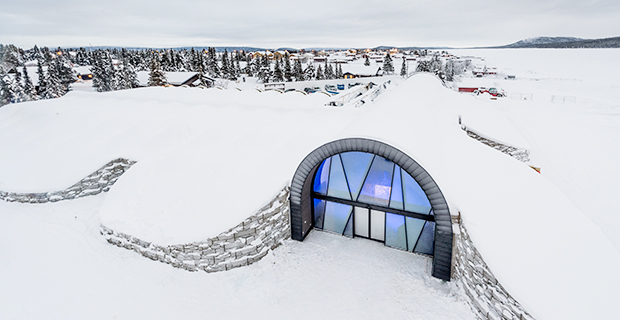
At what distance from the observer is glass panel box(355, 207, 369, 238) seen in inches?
348

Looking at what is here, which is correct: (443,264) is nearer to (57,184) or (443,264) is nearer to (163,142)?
(163,142)

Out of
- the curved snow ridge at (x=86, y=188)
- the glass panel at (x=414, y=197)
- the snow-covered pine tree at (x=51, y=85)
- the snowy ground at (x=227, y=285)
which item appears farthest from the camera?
the snow-covered pine tree at (x=51, y=85)

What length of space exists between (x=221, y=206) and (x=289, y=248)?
2.35 m

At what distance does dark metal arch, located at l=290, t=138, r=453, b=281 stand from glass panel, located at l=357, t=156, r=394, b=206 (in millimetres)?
1007

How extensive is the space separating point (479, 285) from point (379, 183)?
348cm

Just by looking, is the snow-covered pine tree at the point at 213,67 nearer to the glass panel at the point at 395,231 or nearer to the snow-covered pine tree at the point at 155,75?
the snow-covered pine tree at the point at 155,75

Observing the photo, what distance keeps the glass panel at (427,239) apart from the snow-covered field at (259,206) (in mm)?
552

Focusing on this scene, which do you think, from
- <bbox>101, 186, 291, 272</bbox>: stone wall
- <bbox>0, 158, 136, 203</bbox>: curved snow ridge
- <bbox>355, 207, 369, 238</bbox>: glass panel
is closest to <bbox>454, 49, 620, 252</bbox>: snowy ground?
<bbox>355, 207, 369, 238</bbox>: glass panel

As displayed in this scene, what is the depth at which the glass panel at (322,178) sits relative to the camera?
912 cm

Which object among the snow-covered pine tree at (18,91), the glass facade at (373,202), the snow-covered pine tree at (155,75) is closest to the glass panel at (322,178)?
the glass facade at (373,202)

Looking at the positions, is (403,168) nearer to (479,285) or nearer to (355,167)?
(355,167)

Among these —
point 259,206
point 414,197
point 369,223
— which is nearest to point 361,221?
point 369,223

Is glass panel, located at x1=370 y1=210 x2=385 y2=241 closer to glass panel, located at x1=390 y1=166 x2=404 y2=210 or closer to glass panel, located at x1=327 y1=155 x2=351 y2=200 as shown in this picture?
glass panel, located at x1=390 y1=166 x2=404 y2=210

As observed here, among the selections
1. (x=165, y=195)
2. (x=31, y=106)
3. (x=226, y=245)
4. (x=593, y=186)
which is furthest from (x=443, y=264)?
(x=31, y=106)
